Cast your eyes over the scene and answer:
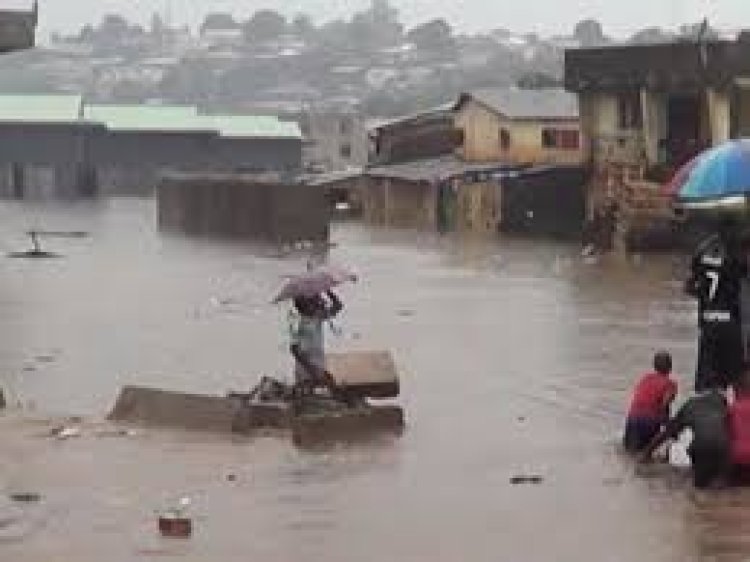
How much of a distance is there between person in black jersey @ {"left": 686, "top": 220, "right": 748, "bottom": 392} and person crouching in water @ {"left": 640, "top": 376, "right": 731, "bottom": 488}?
3.80ft

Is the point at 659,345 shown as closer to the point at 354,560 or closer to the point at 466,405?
the point at 466,405

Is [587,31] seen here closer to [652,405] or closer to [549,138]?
[549,138]

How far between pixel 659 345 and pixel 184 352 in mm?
5527

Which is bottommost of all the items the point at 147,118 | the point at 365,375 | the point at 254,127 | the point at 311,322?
the point at 365,375

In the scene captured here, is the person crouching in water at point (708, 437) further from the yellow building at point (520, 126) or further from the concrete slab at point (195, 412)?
the yellow building at point (520, 126)

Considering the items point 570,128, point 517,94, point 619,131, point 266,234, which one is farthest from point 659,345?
point 517,94

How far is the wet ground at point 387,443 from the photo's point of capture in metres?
9.53

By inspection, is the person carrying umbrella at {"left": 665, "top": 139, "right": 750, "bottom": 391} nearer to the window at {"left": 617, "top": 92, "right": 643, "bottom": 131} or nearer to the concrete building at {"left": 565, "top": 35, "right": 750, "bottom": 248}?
the concrete building at {"left": 565, "top": 35, "right": 750, "bottom": 248}

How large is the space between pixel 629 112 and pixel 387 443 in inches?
1225

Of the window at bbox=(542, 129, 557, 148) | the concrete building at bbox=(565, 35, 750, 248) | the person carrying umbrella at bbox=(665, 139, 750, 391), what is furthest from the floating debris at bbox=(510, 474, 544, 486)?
the window at bbox=(542, 129, 557, 148)

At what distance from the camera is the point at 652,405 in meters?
11.5

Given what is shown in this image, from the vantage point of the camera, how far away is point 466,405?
15234 mm

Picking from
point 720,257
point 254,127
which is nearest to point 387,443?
point 720,257

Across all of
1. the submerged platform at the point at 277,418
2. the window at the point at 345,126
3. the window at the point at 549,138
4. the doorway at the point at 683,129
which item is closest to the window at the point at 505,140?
the window at the point at 549,138
